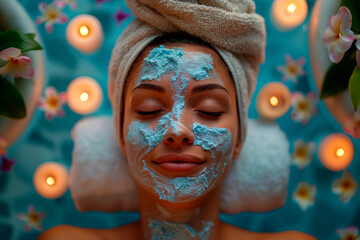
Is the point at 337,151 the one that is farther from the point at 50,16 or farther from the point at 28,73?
the point at 50,16

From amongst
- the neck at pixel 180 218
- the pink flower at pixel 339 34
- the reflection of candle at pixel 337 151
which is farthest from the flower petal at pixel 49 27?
the reflection of candle at pixel 337 151

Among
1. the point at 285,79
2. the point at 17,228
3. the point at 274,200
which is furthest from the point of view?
the point at 285,79

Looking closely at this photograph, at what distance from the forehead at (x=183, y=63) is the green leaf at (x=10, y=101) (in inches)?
16.0

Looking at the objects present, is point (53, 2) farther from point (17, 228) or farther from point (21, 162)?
point (17, 228)

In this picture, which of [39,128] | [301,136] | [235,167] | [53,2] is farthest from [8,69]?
[301,136]

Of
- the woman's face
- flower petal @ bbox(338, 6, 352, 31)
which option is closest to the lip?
the woman's face

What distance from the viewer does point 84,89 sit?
4.80 feet

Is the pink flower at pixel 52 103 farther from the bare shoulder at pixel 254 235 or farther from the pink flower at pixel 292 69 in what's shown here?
the pink flower at pixel 292 69

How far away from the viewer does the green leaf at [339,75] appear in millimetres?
1321

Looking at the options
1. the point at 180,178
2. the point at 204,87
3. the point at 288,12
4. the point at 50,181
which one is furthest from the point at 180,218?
the point at 288,12

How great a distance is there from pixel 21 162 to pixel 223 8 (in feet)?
3.34

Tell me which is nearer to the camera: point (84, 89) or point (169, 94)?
point (169, 94)

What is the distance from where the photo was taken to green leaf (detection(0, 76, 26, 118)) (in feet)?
4.35

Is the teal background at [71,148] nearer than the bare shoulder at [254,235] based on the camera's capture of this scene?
No
